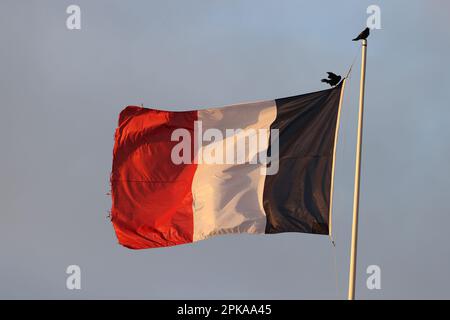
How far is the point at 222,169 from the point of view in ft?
107

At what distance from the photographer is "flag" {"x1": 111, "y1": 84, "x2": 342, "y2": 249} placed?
103 ft

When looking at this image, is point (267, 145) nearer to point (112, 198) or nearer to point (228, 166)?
point (228, 166)


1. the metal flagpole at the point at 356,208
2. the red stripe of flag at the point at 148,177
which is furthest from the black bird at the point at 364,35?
the red stripe of flag at the point at 148,177

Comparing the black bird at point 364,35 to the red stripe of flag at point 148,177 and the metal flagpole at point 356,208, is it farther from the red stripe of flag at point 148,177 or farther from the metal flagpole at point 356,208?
the red stripe of flag at point 148,177

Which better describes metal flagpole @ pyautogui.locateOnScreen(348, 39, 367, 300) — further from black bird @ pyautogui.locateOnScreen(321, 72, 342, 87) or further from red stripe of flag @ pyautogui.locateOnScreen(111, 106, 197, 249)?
red stripe of flag @ pyautogui.locateOnScreen(111, 106, 197, 249)

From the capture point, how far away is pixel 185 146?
33.1m

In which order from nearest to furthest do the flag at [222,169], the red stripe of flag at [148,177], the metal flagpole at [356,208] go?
the metal flagpole at [356,208], the flag at [222,169], the red stripe of flag at [148,177]

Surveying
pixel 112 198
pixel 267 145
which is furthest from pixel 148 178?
pixel 267 145

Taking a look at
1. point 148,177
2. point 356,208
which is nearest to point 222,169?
point 148,177

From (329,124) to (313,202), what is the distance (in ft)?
7.41

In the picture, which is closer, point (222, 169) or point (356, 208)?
point (356, 208)

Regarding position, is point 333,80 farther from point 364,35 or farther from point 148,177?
point 148,177

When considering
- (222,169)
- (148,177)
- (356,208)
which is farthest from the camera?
(148,177)

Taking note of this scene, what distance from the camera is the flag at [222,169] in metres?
31.2
